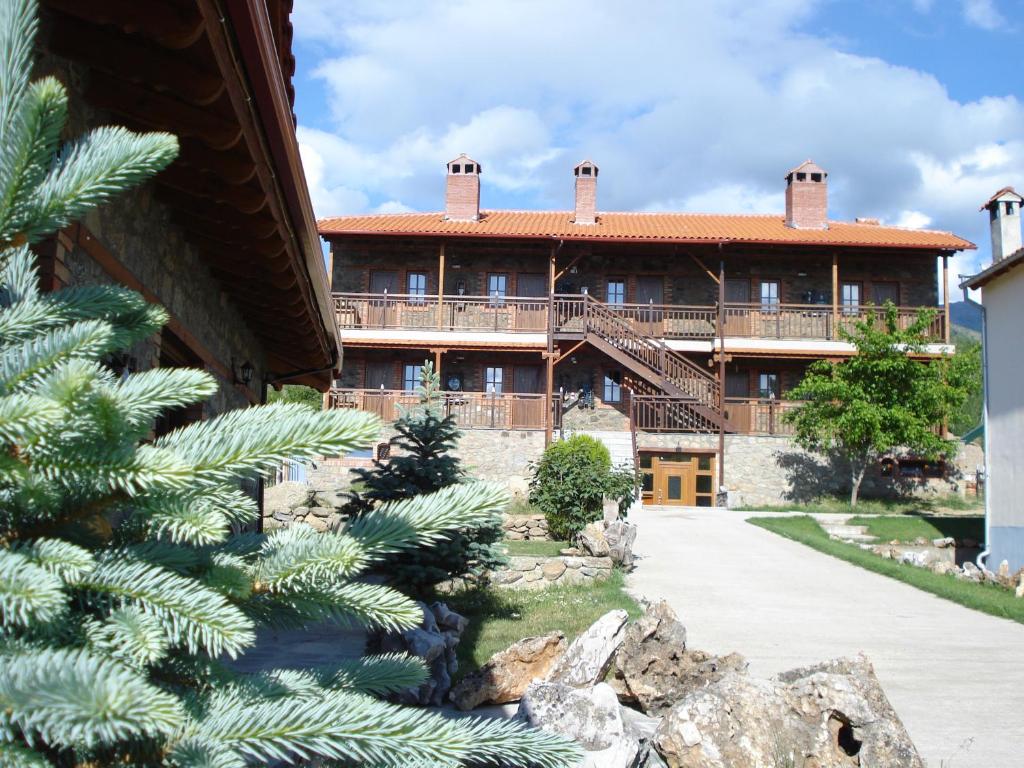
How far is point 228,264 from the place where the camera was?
6082 millimetres

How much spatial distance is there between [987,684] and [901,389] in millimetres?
17584

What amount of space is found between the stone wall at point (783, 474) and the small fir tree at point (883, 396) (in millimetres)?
710

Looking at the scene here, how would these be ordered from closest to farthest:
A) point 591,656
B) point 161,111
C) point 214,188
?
1. point 161,111
2. point 214,188
3. point 591,656

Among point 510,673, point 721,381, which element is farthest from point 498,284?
point 510,673

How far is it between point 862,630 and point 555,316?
1703 cm

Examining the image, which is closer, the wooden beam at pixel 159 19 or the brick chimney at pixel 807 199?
the wooden beam at pixel 159 19

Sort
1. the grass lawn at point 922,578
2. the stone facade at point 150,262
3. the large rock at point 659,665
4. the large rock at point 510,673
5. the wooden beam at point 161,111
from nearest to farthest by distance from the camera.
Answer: the wooden beam at point 161,111
the stone facade at point 150,262
the large rock at point 510,673
the large rock at point 659,665
the grass lawn at point 922,578

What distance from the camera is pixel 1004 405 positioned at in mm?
17156

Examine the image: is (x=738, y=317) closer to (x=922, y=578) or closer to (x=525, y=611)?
(x=922, y=578)

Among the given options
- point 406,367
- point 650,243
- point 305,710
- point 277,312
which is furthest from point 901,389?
point 305,710

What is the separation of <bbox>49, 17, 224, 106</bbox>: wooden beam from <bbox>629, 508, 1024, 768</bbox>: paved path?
199 inches

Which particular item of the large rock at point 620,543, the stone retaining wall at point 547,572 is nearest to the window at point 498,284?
the large rock at point 620,543

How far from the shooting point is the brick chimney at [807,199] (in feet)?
94.0

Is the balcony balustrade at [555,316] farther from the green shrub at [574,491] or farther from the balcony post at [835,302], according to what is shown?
the green shrub at [574,491]
